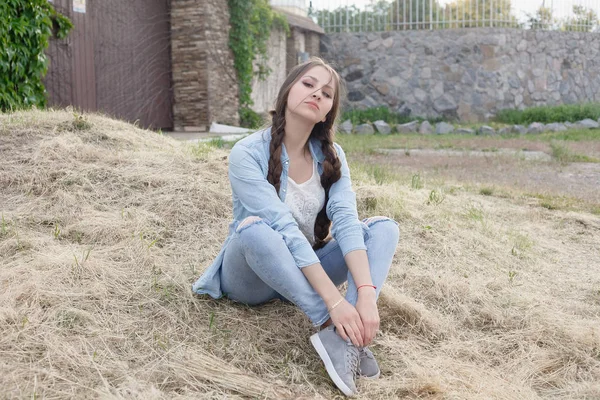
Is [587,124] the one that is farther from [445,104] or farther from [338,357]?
[338,357]

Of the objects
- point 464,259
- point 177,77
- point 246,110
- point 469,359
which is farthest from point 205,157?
point 246,110

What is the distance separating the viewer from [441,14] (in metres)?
14.6

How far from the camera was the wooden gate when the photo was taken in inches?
314

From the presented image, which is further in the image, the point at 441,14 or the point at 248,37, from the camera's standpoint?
the point at 441,14

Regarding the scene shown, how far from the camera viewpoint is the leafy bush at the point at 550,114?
13195 millimetres

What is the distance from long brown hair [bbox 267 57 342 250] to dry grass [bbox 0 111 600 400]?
440mm

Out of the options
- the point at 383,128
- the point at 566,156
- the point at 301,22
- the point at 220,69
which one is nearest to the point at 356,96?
the point at 301,22

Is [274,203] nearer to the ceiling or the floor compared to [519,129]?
nearer to the ceiling

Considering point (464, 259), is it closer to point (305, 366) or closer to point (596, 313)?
point (596, 313)

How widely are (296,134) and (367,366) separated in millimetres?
962

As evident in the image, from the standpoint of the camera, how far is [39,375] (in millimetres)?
2305

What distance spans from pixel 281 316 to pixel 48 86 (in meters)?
5.71

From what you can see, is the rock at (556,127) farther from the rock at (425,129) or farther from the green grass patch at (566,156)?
the green grass patch at (566,156)

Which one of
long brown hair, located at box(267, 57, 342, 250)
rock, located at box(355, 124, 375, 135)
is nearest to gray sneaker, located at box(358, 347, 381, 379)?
long brown hair, located at box(267, 57, 342, 250)
